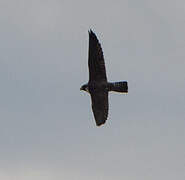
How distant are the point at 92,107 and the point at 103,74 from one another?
2.63 metres

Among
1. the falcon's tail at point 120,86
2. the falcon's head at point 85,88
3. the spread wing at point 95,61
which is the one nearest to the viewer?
the spread wing at point 95,61

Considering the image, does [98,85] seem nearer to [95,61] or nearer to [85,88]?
[95,61]

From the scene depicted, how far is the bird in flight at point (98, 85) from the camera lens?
76125 millimetres

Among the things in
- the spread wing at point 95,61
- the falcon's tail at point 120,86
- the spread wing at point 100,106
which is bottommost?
the spread wing at point 100,106

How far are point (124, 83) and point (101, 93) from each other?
211 cm

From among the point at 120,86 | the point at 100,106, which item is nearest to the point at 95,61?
the point at 120,86

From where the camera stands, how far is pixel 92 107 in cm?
7900

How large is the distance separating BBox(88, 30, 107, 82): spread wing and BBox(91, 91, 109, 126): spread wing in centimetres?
123

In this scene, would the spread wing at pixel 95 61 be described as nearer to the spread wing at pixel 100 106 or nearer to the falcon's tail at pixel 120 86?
the falcon's tail at pixel 120 86

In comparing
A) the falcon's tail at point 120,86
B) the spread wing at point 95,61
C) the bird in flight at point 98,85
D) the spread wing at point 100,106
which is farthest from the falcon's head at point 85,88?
the falcon's tail at point 120,86

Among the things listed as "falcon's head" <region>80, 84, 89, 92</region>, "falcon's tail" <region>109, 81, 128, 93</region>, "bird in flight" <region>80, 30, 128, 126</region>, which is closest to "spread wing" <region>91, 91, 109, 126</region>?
"bird in flight" <region>80, 30, 128, 126</region>

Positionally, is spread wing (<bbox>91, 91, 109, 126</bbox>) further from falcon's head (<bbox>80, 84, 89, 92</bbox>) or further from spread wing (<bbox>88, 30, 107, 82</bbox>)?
spread wing (<bbox>88, 30, 107, 82</bbox>)

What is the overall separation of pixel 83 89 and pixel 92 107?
138cm

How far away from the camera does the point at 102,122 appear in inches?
3081
